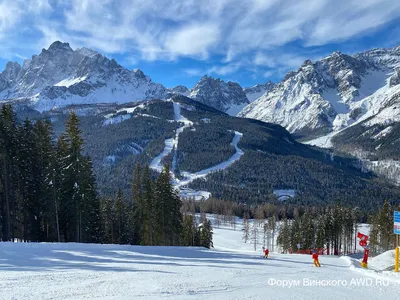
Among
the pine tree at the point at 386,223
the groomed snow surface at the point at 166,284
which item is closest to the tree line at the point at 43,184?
the groomed snow surface at the point at 166,284

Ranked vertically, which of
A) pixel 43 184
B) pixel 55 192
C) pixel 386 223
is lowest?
pixel 386 223

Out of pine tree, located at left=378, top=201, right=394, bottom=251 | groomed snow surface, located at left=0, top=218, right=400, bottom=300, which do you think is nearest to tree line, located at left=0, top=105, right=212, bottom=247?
groomed snow surface, located at left=0, top=218, right=400, bottom=300

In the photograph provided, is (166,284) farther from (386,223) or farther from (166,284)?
(386,223)

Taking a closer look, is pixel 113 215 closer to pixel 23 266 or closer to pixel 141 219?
pixel 141 219

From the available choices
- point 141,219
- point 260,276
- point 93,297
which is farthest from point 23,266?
point 141,219

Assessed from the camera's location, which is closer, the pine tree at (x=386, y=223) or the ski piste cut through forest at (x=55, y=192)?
the ski piste cut through forest at (x=55, y=192)

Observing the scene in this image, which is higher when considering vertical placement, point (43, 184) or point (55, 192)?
point (43, 184)

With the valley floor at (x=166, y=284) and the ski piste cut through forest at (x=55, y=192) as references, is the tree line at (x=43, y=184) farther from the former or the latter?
the valley floor at (x=166, y=284)

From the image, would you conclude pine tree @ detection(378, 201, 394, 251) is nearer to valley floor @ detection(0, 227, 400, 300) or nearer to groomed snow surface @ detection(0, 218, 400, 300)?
groomed snow surface @ detection(0, 218, 400, 300)

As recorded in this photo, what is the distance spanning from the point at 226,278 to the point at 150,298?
436cm

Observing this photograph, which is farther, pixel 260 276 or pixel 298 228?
pixel 298 228

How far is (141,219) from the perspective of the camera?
4872 centimetres

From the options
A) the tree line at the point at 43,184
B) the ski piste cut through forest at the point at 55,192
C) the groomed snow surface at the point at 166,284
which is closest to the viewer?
the groomed snow surface at the point at 166,284

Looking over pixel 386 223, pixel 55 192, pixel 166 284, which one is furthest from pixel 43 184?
pixel 386 223
